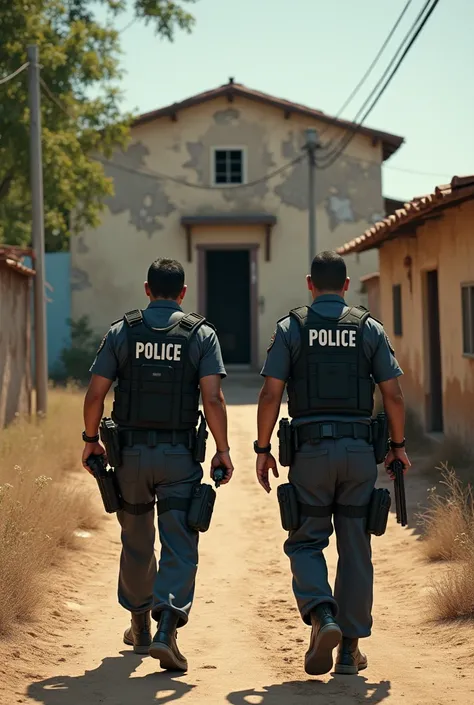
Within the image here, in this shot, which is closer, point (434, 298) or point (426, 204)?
point (426, 204)

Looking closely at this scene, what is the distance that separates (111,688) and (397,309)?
474 inches

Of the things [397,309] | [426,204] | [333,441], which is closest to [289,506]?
[333,441]

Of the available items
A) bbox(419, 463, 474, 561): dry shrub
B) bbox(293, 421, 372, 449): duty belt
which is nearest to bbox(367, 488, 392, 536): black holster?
bbox(293, 421, 372, 449): duty belt

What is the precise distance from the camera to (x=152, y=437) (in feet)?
17.7

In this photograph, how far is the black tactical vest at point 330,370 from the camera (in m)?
5.28

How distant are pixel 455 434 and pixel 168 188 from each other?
1391cm

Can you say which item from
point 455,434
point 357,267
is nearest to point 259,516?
point 455,434

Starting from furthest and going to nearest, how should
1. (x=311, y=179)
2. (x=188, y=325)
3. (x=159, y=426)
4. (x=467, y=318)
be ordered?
(x=311, y=179), (x=467, y=318), (x=188, y=325), (x=159, y=426)

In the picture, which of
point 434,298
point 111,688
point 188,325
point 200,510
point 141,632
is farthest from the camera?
point 434,298

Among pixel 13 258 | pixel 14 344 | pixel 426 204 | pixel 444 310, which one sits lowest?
pixel 14 344

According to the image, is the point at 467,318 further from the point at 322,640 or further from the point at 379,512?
the point at 322,640

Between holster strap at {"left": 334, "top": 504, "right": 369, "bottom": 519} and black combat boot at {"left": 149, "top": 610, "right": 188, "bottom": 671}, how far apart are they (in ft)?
3.17

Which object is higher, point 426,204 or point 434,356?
point 426,204

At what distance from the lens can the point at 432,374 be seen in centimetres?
1412
